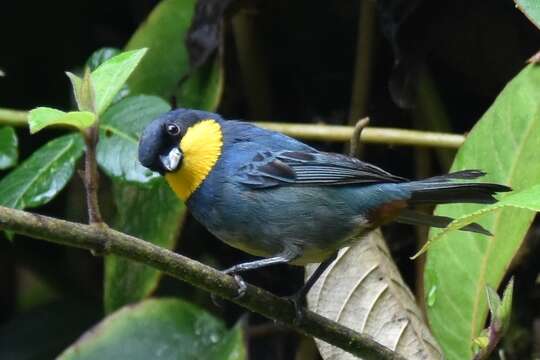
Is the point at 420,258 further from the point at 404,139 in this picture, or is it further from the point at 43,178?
the point at 43,178

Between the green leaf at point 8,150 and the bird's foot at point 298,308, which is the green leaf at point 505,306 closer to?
the bird's foot at point 298,308

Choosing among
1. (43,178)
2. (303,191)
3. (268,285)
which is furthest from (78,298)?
(303,191)

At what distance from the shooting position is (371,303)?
217 cm

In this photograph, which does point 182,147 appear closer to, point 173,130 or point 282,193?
point 173,130

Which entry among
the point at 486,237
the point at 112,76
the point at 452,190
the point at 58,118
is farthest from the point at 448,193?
the point at 58,118

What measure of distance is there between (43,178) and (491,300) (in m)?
1.10

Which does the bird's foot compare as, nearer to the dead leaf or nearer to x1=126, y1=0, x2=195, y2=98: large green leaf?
the dead leaf

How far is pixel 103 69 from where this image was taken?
5.14 ft

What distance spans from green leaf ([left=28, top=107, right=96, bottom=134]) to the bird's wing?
2.33ft

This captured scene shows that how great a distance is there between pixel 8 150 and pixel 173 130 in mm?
466

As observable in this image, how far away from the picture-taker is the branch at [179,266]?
4.58ft

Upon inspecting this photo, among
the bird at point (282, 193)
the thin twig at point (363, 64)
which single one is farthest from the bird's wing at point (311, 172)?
the thin twig at point (363, 64)

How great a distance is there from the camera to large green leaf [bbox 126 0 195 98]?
8.87 feet

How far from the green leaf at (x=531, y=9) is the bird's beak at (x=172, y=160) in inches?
29.8
